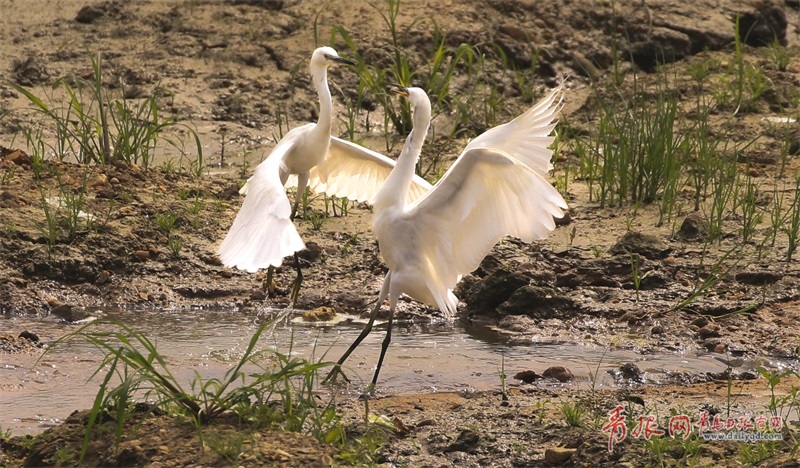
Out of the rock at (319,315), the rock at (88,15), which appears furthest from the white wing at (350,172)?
the rock at (88,15)

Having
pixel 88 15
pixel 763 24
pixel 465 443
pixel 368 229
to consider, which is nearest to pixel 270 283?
pixel 368 229

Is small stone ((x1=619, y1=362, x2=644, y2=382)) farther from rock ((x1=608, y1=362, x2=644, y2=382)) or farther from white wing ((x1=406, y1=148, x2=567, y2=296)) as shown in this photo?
white wing ((x1=406, y1=148, x2=567, y2=296))

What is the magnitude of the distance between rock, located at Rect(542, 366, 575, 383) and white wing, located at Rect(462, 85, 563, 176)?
0.91m

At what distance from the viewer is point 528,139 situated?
5230 mm

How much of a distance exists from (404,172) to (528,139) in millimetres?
654

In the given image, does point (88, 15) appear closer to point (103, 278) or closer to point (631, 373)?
point (103, 278)

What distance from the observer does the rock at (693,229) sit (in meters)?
7.19

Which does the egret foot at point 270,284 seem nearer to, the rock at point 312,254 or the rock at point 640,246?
the rock at point 312,254

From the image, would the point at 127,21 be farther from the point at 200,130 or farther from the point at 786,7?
the point at 786,7

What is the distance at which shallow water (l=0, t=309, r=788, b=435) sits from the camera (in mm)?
5039

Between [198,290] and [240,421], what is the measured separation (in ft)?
9.40

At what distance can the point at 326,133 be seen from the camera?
263 inches

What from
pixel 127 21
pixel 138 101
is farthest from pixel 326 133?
pixel 127 21

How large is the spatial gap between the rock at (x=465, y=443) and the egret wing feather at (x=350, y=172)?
9.13ft
